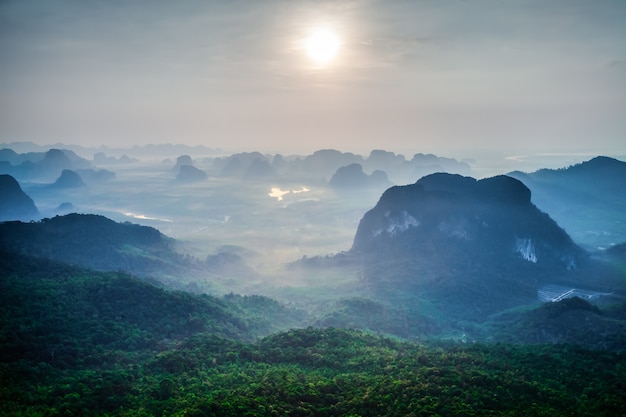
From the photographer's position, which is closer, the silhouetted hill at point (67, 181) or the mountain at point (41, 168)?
the silhouetted hill at point (67, 181)

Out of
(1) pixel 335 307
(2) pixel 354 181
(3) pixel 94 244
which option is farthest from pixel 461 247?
(2) pixel 354 181

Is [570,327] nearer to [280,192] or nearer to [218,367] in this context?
[218,367]

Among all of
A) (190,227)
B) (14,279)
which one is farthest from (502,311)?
(190,227)

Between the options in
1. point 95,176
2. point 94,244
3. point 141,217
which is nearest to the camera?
point 94,244

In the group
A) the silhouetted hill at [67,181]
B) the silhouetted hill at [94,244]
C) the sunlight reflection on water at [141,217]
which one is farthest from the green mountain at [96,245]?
the silhouetted hill at [67,181]

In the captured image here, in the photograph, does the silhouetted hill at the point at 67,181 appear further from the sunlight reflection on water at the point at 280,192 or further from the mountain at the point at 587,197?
the mountain at the point at 587,197

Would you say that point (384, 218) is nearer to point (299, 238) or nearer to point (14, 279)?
point (299, 238)

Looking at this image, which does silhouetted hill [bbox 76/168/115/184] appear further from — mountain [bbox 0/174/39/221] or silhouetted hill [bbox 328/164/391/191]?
silhouetted hill [bbox 328/164/391/191]
